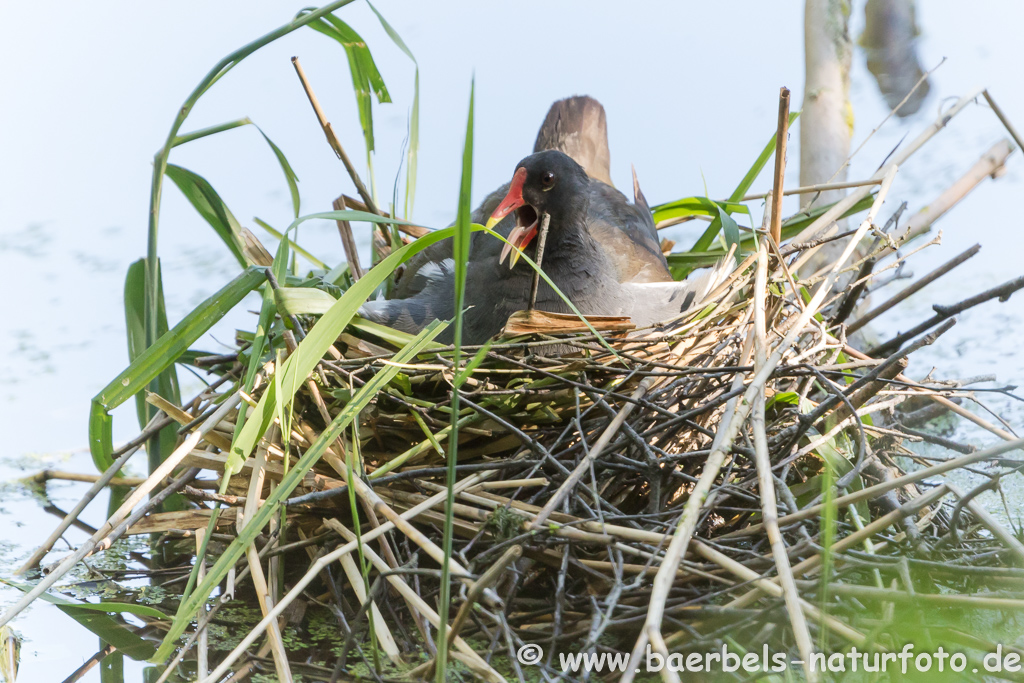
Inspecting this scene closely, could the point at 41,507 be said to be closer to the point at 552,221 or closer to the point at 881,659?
the point at 552,221

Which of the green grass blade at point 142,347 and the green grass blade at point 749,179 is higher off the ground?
the green grass blade at point 749,179

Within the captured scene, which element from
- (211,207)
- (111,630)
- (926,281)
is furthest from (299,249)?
(926,281)

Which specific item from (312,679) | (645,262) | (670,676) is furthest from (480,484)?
(645,262)

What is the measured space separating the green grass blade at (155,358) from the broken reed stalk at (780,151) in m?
0.92

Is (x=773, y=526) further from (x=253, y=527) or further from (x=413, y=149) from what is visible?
(x=413, y=149)

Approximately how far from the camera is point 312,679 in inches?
45.1

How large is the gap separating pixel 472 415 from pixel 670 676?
622 millimetres

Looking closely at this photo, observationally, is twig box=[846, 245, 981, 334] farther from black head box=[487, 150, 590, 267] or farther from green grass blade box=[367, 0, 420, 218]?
green grass blade box=[367, 0, 420, 218]

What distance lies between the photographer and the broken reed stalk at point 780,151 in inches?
48.1

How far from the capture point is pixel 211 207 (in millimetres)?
1736

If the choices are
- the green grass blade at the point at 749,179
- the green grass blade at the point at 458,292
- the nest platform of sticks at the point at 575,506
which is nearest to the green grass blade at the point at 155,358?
the nest platform of sticks at the point at 575,506

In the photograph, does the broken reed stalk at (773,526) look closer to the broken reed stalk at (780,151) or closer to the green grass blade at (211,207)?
the broken reed stalk at (780,151)

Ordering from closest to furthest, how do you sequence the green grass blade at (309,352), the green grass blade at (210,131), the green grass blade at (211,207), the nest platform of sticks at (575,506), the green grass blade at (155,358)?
1. the nest platform of sticks at (575,506)
2. the green grass blade at (309,352)
3. the green grass blade at (155,358)
4. the green grass blade at (210,131)
5. the green grass blade at (211,207)

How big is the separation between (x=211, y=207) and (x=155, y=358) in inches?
19.0
